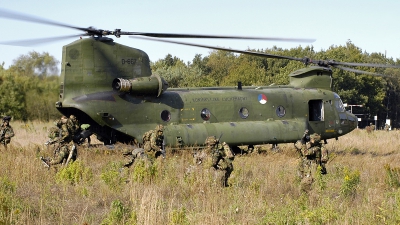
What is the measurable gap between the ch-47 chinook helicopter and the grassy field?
1.29m

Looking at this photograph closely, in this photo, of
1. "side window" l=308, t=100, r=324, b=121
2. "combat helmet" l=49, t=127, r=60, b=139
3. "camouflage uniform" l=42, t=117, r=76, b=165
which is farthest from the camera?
"side window" l=308, t=100, r=324, b=121

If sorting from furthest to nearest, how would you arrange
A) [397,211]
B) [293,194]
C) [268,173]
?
[268,173]
[293,194]
[397,211]

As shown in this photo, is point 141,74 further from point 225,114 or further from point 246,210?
point 246,210

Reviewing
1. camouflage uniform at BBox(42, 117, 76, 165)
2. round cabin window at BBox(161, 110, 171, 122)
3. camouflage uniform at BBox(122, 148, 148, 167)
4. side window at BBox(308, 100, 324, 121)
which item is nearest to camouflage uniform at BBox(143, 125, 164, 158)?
camouflage uniform at BBox(122, 148, 148, 167)

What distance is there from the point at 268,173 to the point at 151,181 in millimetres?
3381

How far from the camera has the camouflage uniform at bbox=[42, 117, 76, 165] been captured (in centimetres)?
1423

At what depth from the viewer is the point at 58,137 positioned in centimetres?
1683

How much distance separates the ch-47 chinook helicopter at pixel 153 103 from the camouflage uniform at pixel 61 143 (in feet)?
3.16

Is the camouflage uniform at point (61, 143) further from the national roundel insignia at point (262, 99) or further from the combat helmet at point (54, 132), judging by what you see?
the national roundel insignia at point (262, 99)

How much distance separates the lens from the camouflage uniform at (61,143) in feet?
46.7

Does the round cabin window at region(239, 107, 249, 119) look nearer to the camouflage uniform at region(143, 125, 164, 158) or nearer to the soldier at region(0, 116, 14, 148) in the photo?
the camouflage uniform at region(143, 125, 164, 158)

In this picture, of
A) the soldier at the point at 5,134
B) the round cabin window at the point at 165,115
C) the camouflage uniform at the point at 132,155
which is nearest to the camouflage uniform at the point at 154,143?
the camouflage uniform at the point at 132,155

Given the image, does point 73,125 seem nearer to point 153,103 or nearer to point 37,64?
point 153,103

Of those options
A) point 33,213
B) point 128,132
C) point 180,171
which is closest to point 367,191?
point 180,171
